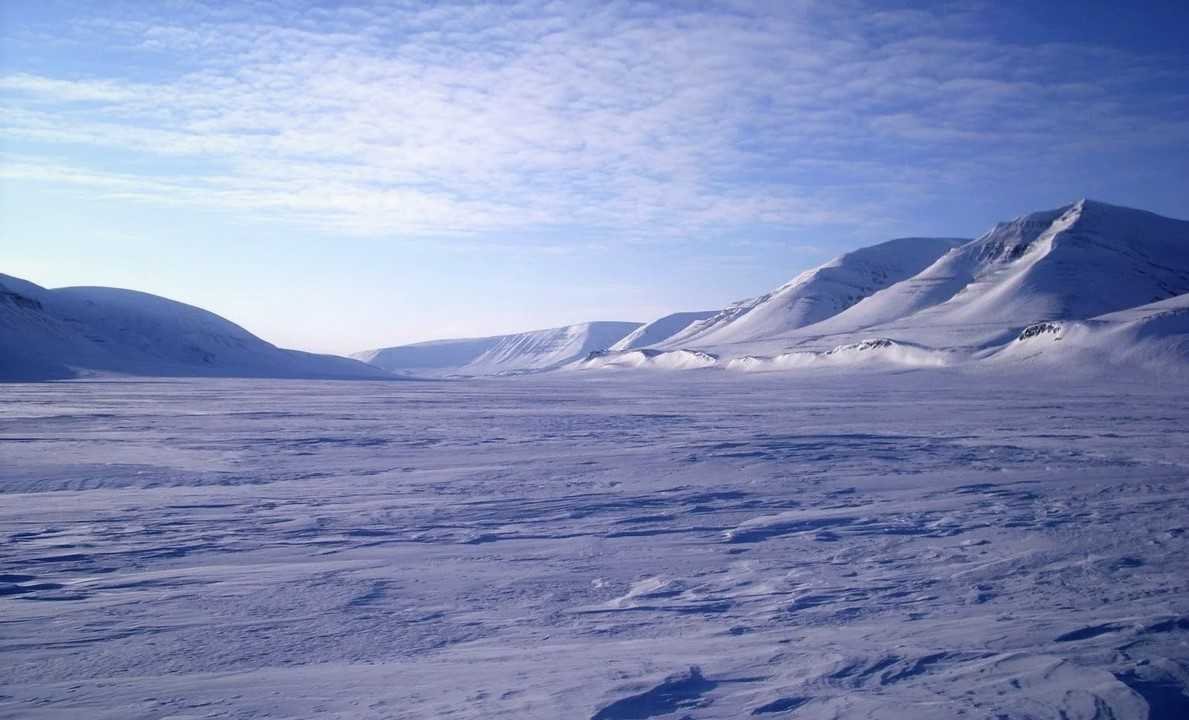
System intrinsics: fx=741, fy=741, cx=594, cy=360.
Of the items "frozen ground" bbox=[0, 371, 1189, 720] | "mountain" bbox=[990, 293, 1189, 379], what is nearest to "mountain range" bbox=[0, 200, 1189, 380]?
"mountain" bbox=[990, 293, 1189, 379]

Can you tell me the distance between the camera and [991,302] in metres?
72.6

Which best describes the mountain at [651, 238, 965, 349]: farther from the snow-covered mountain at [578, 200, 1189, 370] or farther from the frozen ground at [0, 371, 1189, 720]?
the frozen ground at [0, 371, 1189, 720]

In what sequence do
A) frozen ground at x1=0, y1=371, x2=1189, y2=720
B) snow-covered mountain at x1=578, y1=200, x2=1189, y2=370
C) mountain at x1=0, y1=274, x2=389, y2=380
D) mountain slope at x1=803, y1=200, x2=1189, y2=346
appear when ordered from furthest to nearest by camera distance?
mountain slope at x1=803, y1=200, x2=1189, y2=346, mountain at x1=0, y1=274, x2=389, y2=380, snow-covered mountain at x1=578, y1=200, x2=1189, y2=370, frozen ground at x1=0, y1=371, x2=1189, y2=720

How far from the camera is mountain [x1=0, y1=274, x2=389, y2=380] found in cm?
5966

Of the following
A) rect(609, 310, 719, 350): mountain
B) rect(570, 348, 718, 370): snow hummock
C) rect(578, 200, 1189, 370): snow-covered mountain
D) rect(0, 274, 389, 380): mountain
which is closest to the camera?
rect(578, 200, 1189, 370): snow-covered mountain

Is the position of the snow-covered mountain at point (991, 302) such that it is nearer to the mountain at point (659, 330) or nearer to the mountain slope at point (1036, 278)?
the mountain slope at point (1036, 278)

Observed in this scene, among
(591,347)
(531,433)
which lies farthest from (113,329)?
(591,347)

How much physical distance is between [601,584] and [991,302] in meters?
76.9

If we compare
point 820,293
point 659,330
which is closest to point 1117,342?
point 820,293

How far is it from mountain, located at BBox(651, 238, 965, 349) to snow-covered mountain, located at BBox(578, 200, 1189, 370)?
1.09ft

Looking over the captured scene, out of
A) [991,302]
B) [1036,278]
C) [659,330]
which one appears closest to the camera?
[991,302]

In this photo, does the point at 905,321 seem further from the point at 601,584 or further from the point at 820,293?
the point at 601,584

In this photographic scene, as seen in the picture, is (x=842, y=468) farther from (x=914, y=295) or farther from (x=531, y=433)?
(x=914, y=295)

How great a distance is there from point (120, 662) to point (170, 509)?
17.7 ft
